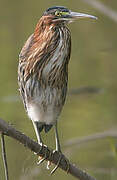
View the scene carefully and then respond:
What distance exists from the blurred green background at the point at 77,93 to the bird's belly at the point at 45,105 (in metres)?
0.27

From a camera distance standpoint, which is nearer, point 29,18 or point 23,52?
point 23,52

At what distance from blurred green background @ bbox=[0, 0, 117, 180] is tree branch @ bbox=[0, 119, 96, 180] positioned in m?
0.22

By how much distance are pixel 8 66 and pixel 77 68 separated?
2.44ft

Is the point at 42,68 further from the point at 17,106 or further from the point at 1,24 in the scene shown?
the point at 1,24

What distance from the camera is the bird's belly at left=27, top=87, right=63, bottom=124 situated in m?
3.97

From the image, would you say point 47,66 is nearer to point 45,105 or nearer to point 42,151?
point 45,105

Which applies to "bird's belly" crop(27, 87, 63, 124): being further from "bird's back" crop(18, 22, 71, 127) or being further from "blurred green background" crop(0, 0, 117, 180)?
"blurred green background" crop(0, 0, 117, 180)

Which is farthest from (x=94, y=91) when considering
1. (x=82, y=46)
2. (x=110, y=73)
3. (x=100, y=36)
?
(x=100, y=36)

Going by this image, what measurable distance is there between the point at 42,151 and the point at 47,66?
512 millimetres

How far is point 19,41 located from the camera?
8.60 m

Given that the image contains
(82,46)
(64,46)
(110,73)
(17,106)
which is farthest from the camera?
(82,46)

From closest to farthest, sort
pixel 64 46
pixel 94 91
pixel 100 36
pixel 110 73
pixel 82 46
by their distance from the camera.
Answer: pixel 64 46, pixel 94 91, pixel 110 73, pixel 82 46, pixel 100 36

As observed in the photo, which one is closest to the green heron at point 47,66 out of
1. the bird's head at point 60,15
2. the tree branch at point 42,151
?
the bird's head at point 60,15

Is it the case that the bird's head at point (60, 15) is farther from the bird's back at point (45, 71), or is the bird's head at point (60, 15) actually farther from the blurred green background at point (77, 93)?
the blurred green background at point (77, 93)
